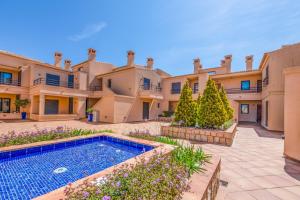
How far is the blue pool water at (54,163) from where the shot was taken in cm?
329

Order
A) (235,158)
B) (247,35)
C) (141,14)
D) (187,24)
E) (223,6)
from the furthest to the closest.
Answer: (141,14) < (187,24) < (247,35) < (223,6) < (235,158)

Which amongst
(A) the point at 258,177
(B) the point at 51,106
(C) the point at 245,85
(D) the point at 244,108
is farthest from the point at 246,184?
(B) the point at 51,106

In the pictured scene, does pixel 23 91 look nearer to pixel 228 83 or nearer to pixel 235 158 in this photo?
pixel 235 158

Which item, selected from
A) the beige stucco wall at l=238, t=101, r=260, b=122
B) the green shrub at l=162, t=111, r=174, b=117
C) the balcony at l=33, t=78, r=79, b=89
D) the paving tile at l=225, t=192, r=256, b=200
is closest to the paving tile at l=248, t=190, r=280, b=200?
the paving tile at l=225, t=192, r=256, b=200

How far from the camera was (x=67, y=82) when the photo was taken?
21.2 m

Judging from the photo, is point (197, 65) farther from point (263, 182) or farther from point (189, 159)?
point (189, 159)

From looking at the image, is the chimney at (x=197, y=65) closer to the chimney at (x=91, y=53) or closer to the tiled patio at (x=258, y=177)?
the chimney at (x=91, y=53)

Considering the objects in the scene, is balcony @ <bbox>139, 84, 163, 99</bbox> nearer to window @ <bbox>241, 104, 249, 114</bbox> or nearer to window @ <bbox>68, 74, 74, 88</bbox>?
window @ <bbox>68, 74, 74, 88</bbox>

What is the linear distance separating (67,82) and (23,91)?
518 centimetres

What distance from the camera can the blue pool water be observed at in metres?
3.29

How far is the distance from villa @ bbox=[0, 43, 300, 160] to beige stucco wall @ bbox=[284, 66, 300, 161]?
8.38m

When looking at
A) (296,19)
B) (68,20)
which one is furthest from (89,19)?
(296,19)

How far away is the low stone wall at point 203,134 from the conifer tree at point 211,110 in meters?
0.66

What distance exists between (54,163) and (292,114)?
8843 mm
